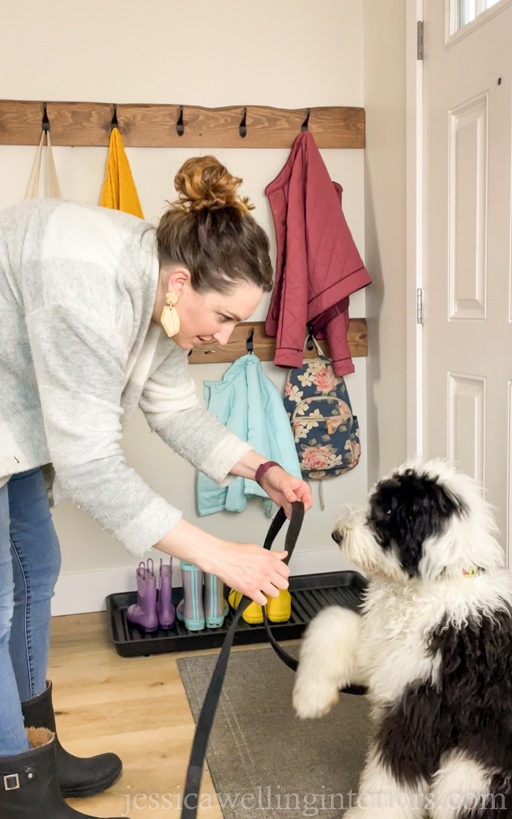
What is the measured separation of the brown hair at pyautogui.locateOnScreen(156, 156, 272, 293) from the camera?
4.35 feet

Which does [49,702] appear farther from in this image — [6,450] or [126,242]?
[126,242]

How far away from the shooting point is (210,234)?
1.32 meters

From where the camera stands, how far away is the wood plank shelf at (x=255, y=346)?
2807 millimetres

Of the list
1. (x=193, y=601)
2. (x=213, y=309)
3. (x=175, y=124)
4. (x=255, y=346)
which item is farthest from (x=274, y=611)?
(x=175, y=124)

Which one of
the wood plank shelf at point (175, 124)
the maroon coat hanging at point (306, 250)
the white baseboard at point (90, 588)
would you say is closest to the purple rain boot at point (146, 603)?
the white baseboard at point (90, 588)

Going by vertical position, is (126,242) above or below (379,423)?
above

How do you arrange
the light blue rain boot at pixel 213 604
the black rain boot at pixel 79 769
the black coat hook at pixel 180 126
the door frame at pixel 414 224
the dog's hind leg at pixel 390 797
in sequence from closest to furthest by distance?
the dog's hind leg at pixel 390 797, the black rain boot at pixel 79 769, the door frame at pixel 414 224, the light blue rain boot at pixel 213 604, the black coat hook at pixel 180 126

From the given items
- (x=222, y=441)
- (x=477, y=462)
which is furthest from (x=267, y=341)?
(x=222, y=441)

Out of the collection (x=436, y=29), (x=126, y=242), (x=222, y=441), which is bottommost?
(x=222, y=441)

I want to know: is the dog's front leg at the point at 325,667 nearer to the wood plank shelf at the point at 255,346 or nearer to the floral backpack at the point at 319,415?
the floral backpack at the point at 319,415

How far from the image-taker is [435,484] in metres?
1.47

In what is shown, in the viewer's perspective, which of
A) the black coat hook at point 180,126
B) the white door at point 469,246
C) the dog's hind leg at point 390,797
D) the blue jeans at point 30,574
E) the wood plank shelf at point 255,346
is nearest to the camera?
the dog's hind leg at point 390,797

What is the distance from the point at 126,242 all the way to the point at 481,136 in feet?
4.07

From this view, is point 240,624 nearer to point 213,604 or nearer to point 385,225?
point 213,604
